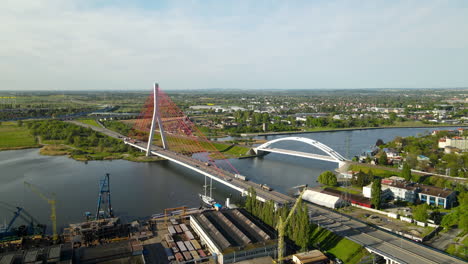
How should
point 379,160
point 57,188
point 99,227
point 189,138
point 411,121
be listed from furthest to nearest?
1. point 411,121
2. point 189,138
3. point 379,160
4. point 57,188
5. point 99,227

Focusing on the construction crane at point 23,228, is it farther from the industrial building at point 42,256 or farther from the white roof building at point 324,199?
the white roof building at point 324,199

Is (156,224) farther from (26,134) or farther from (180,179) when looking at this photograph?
(26,134)

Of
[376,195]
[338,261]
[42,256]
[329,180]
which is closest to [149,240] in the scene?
[42,256]

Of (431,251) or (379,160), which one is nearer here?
(431,251)

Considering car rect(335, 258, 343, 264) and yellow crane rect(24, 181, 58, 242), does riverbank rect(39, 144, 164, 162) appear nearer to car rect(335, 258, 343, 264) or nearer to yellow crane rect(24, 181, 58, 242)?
yellow crane rect(24, 181, 58, 242)

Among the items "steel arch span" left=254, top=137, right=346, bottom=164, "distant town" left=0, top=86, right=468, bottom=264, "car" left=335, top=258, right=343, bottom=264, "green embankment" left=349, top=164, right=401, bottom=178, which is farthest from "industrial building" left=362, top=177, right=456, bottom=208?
"car" left=335, top=258, right=343, bottom=264

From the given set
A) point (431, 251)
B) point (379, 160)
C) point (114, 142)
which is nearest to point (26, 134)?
point (114, 142)
